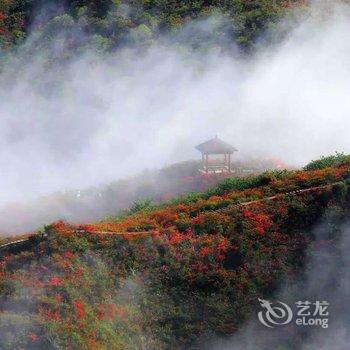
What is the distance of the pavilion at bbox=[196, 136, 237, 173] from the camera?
3047cm

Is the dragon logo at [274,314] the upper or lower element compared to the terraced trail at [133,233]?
lower

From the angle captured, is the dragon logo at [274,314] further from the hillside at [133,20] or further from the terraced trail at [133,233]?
the hillside at [133,20]

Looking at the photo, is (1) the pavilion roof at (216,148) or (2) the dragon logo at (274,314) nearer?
(2) the dragon logo at (274,314)

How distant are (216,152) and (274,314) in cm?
1465

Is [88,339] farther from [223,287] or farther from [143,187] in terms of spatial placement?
[143,187]

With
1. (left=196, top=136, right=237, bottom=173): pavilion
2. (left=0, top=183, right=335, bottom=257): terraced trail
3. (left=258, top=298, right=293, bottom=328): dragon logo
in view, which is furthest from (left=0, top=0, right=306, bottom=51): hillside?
(left=258, top=298, right=293, bottom=328): dragon logo

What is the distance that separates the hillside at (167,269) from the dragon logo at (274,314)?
0.93 ft

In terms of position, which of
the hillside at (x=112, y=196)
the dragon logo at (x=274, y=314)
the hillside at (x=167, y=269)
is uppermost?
the hillside at (x=112, y=196)

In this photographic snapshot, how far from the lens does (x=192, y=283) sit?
17.1 meters

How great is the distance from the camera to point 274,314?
53.9 feet

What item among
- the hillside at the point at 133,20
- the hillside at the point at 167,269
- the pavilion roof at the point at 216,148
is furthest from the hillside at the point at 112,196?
the hillside at the point at 133,20

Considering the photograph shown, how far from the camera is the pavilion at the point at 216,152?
3047 centimetres

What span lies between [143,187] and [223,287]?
12873mm

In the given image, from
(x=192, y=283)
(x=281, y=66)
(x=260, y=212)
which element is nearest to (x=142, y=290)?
(x=192, y=283)
